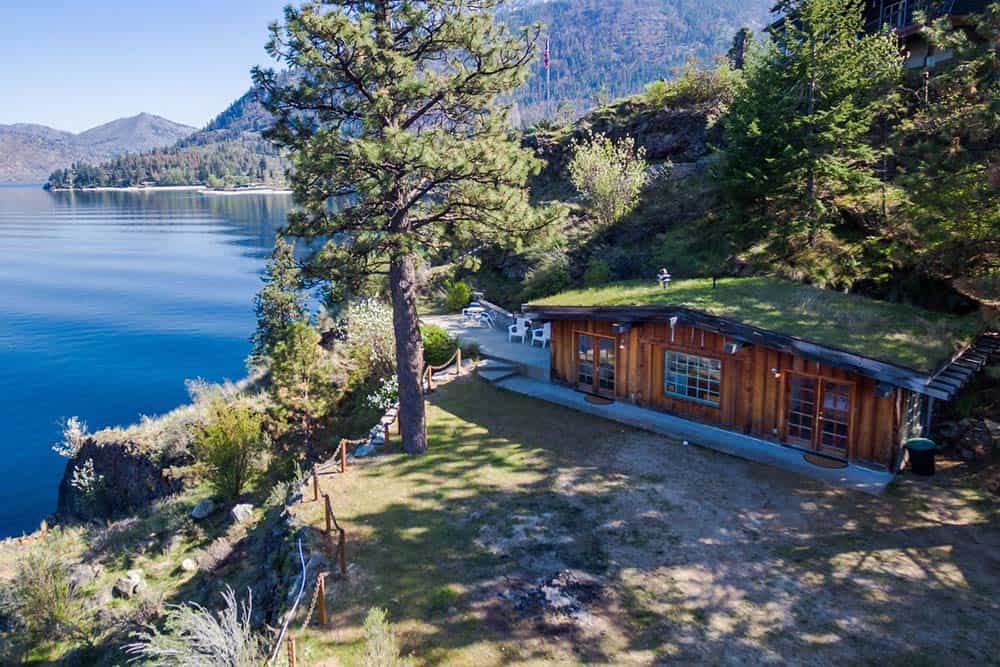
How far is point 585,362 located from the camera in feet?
51.2

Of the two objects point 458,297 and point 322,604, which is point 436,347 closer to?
point 458,297

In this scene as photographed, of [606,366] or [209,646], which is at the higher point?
[606,366]

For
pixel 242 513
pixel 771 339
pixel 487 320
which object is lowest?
pixel 242 513

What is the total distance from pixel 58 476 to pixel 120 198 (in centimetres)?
14388

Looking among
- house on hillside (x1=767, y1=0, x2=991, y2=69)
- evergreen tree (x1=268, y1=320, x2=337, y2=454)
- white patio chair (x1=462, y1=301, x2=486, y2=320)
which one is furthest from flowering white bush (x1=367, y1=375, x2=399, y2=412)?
house on hillside (x1=767, y1=0, x2=991, y2=69)

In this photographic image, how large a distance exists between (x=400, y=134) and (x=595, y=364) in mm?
7960

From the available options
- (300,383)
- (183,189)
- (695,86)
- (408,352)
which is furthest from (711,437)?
(183,189)

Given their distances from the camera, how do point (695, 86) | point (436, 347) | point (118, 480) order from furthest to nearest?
1. point (695, 86)
2. point (118, 480)
3. point (436, 347)

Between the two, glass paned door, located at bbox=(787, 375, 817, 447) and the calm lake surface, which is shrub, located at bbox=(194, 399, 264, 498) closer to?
glass paned door, located at bbox=(787, 375, 817, 447)

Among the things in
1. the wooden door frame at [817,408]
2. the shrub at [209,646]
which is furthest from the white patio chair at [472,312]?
the shrub at [209,646]

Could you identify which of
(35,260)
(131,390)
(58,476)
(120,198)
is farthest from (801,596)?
(120,198)

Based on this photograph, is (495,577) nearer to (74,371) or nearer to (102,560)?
(102,560)

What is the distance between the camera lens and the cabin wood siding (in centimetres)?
1093

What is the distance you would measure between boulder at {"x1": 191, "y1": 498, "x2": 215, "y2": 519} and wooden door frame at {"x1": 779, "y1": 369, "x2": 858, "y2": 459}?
1369cm
